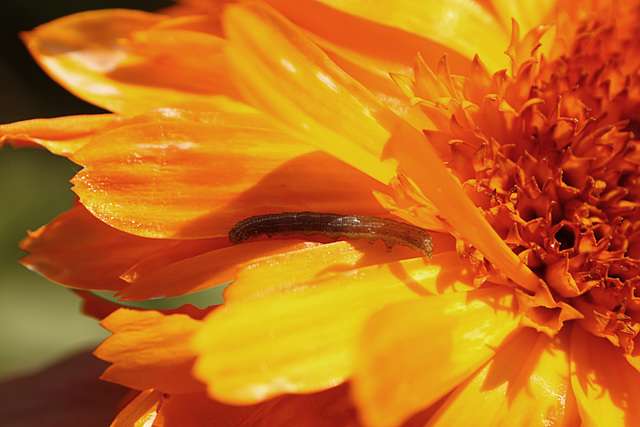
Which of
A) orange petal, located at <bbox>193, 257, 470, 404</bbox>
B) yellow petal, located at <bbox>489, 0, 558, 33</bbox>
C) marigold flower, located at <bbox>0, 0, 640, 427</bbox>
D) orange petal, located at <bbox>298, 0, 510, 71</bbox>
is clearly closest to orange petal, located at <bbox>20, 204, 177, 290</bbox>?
marigold flower, located at <bbox>0, 0, 640, 427</bbox>

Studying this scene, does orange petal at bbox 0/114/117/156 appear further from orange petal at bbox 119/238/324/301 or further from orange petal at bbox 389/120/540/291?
orange petal at bbox 389/120/540/291

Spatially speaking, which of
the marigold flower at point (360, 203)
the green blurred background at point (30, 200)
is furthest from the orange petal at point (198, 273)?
the green blurred background at point (30, 200)

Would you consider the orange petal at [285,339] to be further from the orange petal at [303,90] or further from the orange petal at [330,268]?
the orange petal at [303,90]

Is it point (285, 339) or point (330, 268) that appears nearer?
point (285, 339)

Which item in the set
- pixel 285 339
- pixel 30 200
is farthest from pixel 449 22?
pixel 30 200

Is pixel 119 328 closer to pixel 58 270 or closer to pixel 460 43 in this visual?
pixel 58 270

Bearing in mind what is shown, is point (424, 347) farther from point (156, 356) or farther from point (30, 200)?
point (30, 200)

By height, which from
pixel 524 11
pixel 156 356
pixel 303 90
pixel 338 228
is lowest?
pixel 156 356
